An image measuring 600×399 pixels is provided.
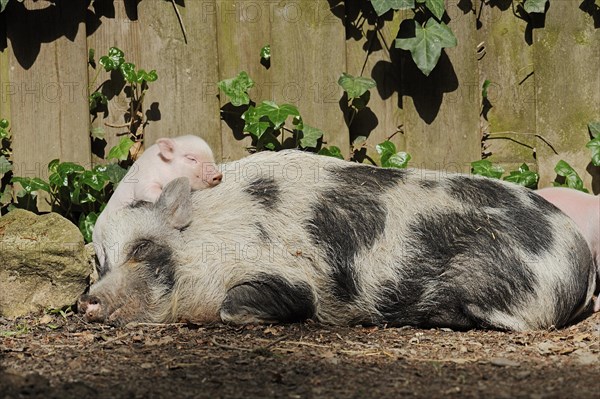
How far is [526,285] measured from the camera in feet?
17.3

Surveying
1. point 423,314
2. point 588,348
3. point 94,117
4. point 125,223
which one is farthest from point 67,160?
point 588,348

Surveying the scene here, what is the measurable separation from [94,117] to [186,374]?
3.09 m

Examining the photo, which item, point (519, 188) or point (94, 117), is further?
point (94, 117)

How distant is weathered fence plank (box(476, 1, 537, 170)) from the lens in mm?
7016

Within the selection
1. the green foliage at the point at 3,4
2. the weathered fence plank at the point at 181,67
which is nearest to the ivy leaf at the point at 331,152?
the weathered fence plank at the point at 181,67

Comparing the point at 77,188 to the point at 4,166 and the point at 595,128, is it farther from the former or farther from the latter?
the point at 595,128

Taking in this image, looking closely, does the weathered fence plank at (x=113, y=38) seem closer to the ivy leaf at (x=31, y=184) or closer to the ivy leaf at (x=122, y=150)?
the ivy leaf at (x=122, y=150)

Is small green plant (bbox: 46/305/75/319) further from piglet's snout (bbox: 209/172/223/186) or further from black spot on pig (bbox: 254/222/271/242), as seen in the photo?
black spot on pig (bbox: 254/222/271/242)

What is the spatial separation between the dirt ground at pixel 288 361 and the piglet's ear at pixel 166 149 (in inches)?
41.5

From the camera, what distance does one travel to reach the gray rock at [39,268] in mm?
5656

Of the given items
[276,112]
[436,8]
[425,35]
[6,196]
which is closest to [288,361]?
[276,112]

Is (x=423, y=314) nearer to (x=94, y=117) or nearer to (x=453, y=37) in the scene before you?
(x=453, y=37)

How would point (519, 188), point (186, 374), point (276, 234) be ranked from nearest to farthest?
point (186, 374), point (276, 234), point (519, 188)

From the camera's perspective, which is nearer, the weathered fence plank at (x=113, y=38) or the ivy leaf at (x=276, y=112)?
the ivy leaf at (x=276, y=112)
